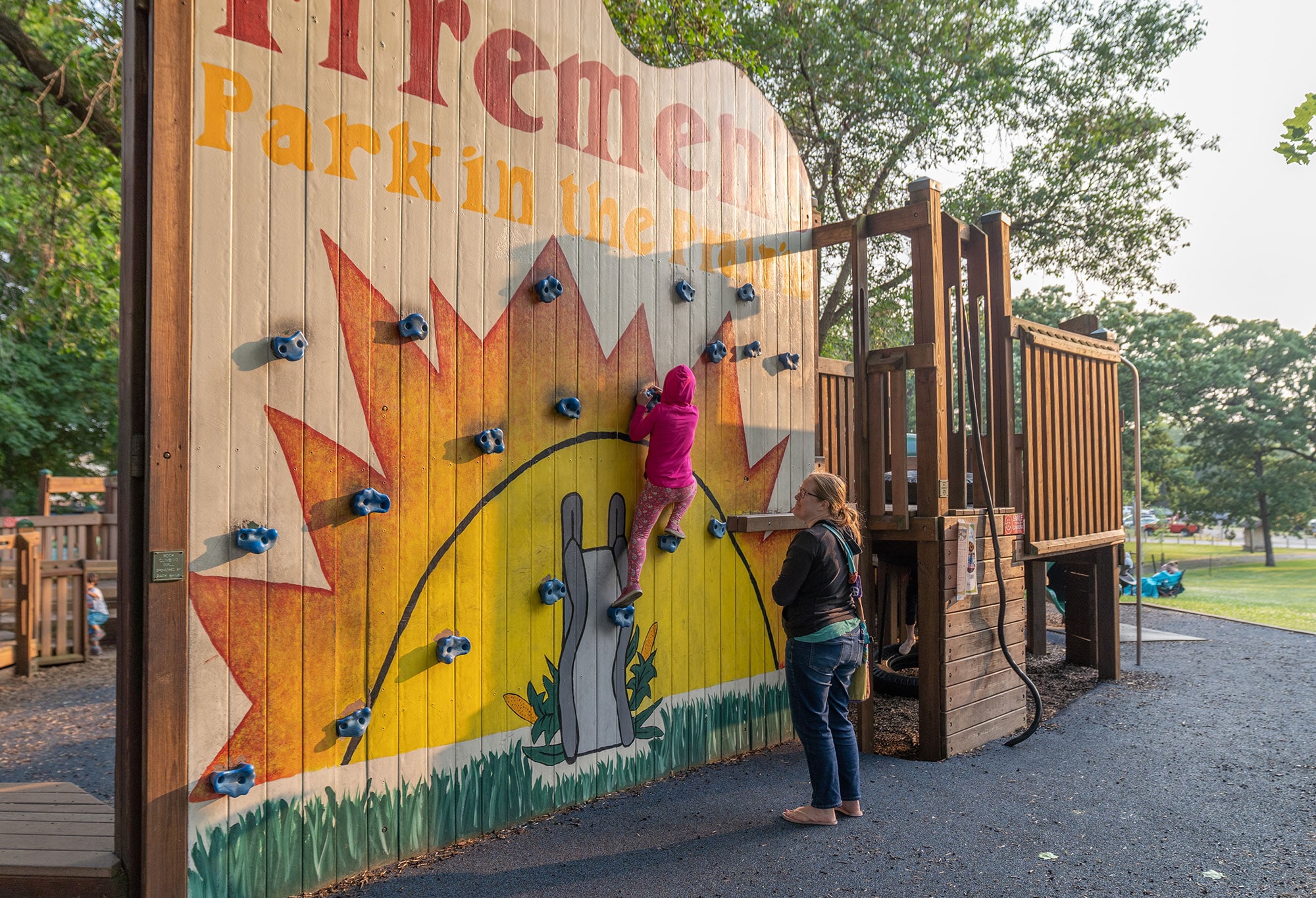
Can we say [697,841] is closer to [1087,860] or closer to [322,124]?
[1087,860]

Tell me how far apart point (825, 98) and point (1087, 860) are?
10866 mm

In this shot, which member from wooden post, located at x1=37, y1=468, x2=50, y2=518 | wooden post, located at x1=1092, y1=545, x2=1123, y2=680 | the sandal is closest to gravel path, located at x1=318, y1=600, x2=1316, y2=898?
the sandal

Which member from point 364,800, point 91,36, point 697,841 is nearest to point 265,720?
point 364,800

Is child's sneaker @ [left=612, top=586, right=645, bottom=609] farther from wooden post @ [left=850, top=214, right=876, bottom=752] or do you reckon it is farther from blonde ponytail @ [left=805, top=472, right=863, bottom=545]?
wooden post @ [left=850, top=214, right=876, bottom=752]

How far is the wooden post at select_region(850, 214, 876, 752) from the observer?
506cm

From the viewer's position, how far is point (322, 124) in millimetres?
3195

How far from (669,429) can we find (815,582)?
3.58 feet

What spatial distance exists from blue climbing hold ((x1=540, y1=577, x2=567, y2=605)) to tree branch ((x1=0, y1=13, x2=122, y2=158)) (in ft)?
17.5

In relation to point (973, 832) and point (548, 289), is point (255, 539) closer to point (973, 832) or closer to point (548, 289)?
point (548, 289)

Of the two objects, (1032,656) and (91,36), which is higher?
(91,36)

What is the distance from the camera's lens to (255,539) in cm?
295

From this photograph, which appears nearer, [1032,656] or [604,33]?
[604,33]

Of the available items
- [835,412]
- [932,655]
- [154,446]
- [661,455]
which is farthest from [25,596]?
[932,655]

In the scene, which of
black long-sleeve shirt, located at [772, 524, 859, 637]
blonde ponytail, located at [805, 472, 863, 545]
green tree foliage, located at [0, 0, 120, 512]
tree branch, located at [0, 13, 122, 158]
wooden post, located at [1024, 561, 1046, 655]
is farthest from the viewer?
wooden post, located at [1024, 561, 1046, 655]
